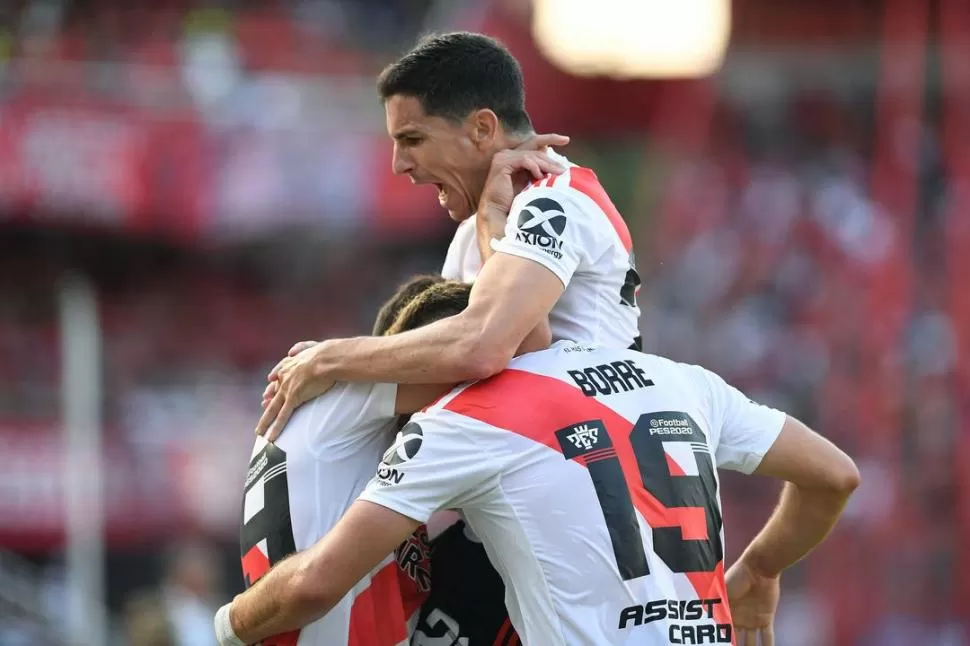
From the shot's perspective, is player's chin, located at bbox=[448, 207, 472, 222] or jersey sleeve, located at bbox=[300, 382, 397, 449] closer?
jersey sleeve, located at bbox=[300, 382, 397, 449]

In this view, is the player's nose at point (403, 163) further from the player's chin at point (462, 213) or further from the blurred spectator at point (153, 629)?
the blurred spectator at point (153, 629)

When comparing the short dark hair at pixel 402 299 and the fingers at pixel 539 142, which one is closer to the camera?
the short dark hair at pixel 402 299

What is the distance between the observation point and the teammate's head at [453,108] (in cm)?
371

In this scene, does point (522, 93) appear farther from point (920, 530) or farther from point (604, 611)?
point (920, 530)

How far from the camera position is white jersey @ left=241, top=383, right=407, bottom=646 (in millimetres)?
3350

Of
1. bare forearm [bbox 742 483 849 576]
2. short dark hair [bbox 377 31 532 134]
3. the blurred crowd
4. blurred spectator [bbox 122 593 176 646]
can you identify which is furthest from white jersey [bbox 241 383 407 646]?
A: the blurred crowd

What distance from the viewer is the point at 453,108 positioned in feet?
12.2

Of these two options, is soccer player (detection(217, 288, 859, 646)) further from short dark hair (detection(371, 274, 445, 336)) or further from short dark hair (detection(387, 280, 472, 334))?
short dark hair (detection(371, 274, 445, 336))

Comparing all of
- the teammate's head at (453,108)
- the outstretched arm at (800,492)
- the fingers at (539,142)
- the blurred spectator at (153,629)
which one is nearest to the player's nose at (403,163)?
the teammate's head at (453,108)

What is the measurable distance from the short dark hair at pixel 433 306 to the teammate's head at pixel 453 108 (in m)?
0.38

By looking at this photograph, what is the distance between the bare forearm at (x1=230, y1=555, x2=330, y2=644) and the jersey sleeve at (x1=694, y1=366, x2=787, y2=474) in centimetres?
108

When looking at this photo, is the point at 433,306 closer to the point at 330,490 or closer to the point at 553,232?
the point at 553,232

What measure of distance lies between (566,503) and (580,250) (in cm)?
63

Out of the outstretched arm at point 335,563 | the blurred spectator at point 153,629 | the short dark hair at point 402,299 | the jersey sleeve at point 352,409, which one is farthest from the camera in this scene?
the blurred spectator at point 153,629
